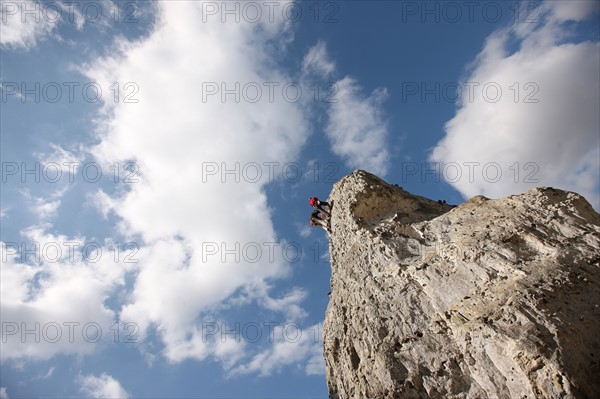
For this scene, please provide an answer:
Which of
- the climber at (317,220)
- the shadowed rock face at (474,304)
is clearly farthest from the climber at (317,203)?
the shadowed rock face at (474,304)

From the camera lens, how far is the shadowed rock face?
1121 centimetres

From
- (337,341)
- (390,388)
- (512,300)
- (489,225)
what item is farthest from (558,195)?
(337,341)

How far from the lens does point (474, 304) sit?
44.6ft

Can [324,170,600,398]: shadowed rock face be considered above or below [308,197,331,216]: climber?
below

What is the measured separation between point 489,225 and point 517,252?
6.94ft

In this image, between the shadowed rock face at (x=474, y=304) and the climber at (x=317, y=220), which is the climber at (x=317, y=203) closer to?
the climber at (x=317, y=220)

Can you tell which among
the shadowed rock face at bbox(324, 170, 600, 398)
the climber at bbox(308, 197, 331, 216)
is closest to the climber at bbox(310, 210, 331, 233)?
the climber at bbox(308, 197, 331, 216)

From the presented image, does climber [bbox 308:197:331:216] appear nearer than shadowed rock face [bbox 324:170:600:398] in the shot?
No

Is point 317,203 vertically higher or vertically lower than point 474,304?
higher

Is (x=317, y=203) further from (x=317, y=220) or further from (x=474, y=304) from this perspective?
(x=474, y=304)

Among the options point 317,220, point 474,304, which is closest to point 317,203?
point 317,220

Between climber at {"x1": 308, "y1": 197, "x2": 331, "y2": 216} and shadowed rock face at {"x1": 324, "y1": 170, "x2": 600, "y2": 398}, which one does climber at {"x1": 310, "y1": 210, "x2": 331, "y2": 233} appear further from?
shadowed rock face at {"x1": 324, "y1": 170, "x2": 600, "y2": 398}

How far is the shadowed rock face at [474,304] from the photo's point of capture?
441 inches

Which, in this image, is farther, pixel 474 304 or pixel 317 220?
pixel 317 220
